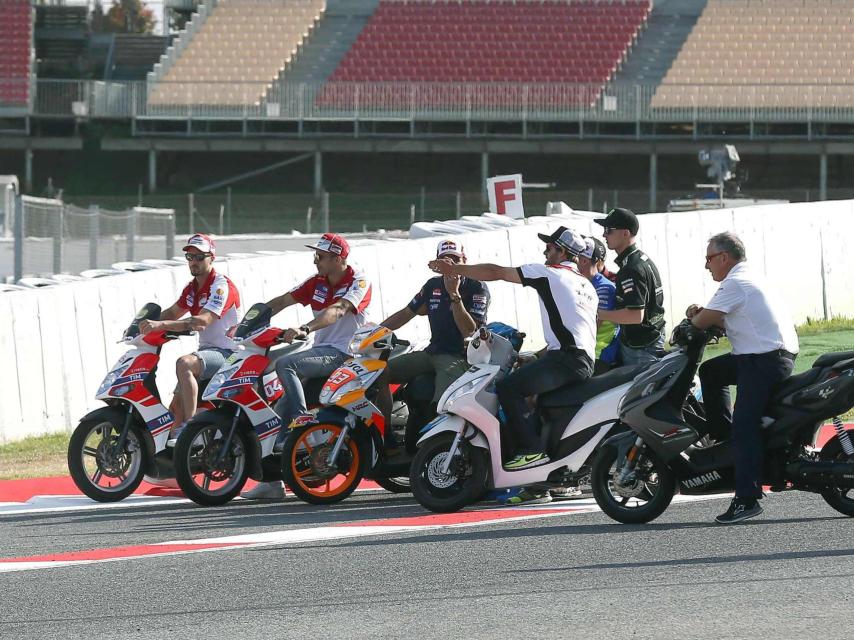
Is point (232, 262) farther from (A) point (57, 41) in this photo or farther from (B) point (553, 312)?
(A) point (57, 41)

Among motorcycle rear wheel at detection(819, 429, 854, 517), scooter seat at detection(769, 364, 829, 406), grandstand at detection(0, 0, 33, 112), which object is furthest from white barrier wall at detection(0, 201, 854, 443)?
grandstand at detection(0, 0, 33, 112)

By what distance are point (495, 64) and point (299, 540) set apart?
34471 mm

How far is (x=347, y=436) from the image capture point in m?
9.74

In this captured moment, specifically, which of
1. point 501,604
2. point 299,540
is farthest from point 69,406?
point 501,604

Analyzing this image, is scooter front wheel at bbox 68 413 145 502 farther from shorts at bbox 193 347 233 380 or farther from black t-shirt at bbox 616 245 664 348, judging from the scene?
black t-shirt at bbox 616 245 664 348

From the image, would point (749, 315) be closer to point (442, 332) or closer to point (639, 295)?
point (639, 295)

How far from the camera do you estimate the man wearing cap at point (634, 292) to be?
9.77 m

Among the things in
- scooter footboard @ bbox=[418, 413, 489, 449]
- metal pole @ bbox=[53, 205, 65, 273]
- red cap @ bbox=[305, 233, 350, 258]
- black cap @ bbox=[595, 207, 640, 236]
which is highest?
metal pole @ bbox=[53, 205, 65, 273]

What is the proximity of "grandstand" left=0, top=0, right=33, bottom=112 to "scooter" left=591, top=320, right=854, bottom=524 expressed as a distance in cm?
3539

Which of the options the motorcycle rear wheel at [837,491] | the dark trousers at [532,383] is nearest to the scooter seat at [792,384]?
the motorcycle rear wheel at [837,491]

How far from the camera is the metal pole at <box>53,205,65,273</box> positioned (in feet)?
64.1

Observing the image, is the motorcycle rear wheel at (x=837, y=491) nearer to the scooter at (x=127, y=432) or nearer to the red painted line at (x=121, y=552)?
the red painted line at (x=121, y=552)

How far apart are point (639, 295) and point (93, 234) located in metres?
11.4

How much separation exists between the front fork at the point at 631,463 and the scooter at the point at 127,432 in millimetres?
3311
